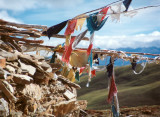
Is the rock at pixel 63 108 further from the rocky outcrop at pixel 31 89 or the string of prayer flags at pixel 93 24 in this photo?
the string of prayer flags at pixel 93 24

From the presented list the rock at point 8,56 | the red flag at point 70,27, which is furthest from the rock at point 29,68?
the red flag at point 70,27

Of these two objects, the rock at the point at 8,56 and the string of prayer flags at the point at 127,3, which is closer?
the rock at the point at 8,56

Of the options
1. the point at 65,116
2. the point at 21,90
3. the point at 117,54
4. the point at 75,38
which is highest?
the point at 75,38

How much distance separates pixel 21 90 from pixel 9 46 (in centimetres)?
157

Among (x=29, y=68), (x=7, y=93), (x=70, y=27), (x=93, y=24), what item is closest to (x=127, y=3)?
(x=93, y=24)

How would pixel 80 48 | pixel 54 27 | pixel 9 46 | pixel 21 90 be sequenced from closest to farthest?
pixel 21 90 < pixel 9 46 < pixel 54 27 < pixel 80 48

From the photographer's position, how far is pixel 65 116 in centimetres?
661

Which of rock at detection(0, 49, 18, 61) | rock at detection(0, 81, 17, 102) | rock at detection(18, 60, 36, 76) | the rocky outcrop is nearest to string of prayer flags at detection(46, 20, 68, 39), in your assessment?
the rocky outcrop

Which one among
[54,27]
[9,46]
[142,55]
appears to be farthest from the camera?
[142,55]

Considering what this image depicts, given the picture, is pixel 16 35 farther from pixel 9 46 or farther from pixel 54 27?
pixel 54 27

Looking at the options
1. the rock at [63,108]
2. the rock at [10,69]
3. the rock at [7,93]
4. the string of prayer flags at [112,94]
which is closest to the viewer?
the rock at [7,93]

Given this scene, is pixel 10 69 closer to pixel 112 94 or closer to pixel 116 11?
pixel 116 11

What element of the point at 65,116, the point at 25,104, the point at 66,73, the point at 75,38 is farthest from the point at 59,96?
the point at 66,73

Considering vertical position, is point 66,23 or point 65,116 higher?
point 66,23
